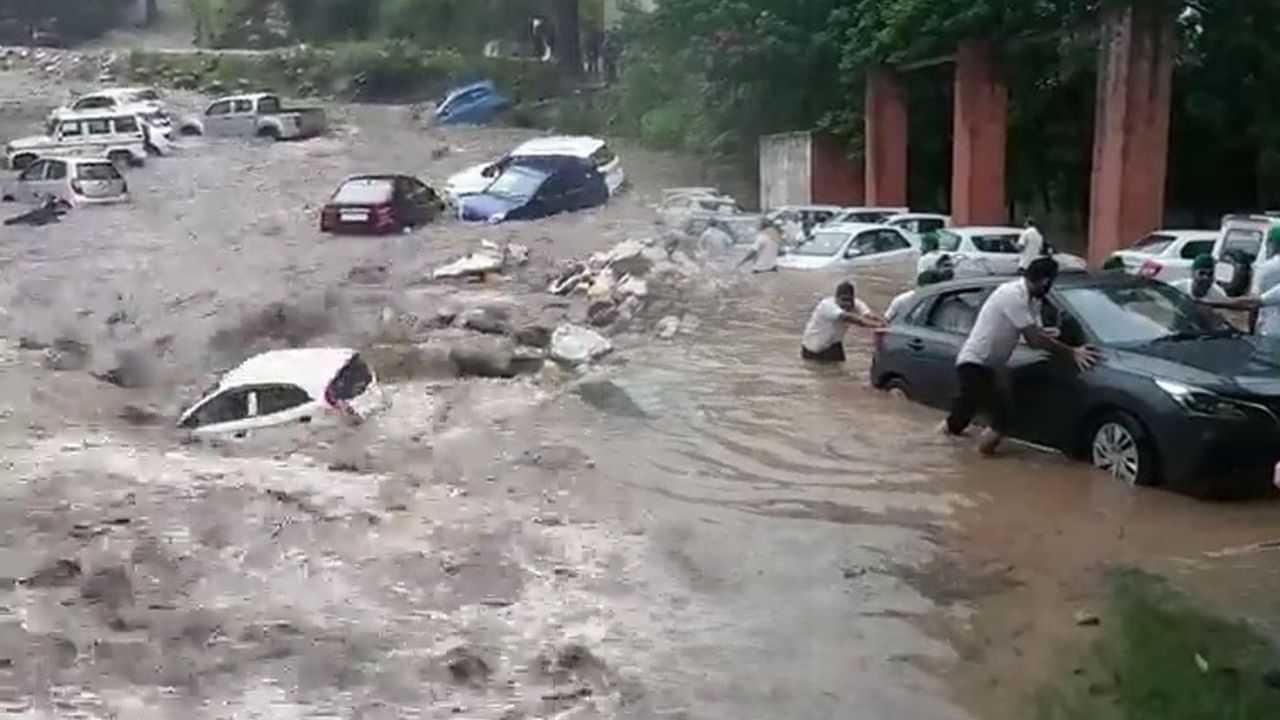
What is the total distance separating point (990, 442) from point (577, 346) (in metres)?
8.21

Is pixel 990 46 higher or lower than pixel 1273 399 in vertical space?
higher

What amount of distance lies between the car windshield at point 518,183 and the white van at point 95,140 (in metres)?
11.7

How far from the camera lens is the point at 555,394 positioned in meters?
16.8

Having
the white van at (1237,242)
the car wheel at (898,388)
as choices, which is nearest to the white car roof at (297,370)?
the car wheel at (898,388)

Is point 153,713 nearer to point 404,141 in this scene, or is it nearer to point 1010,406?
point 1010,406

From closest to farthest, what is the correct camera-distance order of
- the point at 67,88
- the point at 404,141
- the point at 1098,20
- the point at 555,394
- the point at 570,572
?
the point at 570,572 < the point at 555,394 < the point at 1098,20 < the point at 404,141 < the point at 67,88

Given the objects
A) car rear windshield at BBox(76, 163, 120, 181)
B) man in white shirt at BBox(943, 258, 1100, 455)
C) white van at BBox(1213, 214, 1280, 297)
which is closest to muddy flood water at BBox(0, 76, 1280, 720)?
man in white shirt at BBox(943, 258, 1100, 455)

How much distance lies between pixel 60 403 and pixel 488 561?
28.0ft

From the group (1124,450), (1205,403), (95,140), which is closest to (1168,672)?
(1205,403)

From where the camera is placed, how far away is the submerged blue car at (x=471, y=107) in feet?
160

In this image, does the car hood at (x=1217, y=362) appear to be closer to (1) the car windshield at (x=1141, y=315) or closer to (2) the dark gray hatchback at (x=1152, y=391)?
(2) the dark gray hatchback at (x=1152, y=391)

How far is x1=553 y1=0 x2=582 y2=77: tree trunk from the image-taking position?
53938mm

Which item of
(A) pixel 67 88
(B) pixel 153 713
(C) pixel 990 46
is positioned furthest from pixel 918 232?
(A) pixel 67 88

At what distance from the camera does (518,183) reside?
3344cm
